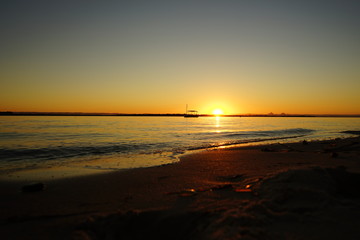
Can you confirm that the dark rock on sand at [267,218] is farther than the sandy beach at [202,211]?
No

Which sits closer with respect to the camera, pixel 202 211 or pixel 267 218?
pixel 267 218

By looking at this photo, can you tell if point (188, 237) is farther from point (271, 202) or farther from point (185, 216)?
point (271, 202)

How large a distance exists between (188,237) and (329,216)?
2.54m

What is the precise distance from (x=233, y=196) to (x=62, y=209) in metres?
4.10

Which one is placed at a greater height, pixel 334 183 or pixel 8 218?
pixel 334 183

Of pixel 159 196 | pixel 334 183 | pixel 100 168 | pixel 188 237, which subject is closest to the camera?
pixel 188 237

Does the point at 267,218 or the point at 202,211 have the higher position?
the point at 267,218

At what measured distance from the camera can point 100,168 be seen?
10438mm

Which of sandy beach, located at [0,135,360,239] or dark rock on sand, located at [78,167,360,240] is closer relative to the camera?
dark rock on sand, located at [78,167,360,240]

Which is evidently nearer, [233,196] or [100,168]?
[233,196]

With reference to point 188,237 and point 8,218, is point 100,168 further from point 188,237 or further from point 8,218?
point 188,237

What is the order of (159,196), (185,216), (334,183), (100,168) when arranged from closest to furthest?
1. (185,216)
2. (334,183)
3. (159,196)
4. (100,168)

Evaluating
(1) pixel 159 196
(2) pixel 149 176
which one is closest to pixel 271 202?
(1) pixel 159 196

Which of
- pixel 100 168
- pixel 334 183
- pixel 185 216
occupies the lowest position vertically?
pixel 100 168
